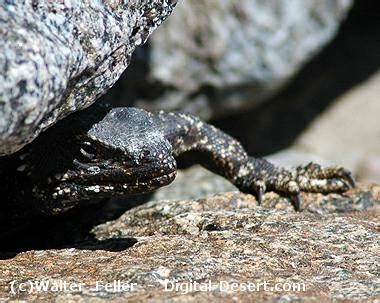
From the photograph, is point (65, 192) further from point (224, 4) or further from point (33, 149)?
point (224, 4)

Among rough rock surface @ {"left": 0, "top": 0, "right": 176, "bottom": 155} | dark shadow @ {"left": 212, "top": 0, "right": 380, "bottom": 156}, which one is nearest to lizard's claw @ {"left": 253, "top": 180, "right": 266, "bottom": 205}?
rough rock surface @ {"left": 0, "top": 0, "right": 176, "bottom": 155}

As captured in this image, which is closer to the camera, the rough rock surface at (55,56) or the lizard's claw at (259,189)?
the rough rock surface at (55,56)

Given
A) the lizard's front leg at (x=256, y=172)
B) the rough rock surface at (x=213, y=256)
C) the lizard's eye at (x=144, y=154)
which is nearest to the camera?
the rough rock surface at (x=213, y=256)

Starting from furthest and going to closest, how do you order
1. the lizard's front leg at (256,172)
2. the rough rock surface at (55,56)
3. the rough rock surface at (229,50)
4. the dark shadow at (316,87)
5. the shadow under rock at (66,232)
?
the dark shadow at (316,87) → the rough rock surface at (229,50) → the lizard's front leg at (256,172) → the shadow under rock at (66,232) → the rough rock surface at (55,56)

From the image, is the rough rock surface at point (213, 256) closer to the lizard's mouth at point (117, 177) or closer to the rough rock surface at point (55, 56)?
the lizard's mouth at point (117, 177)

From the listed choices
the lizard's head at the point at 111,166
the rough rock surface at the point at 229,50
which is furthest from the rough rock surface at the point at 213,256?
the rough rock surface at the point at 229,50

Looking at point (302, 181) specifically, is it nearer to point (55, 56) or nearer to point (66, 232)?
point (66, 232)
